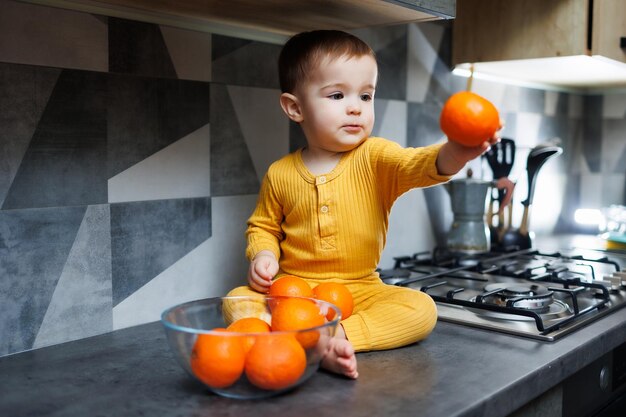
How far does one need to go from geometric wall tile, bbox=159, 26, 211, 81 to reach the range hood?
0.78 m

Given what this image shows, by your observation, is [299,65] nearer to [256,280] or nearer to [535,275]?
[256,280]

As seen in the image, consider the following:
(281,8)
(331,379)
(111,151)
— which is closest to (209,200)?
(111,151)

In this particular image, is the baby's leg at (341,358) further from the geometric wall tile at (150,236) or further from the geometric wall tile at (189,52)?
the geometric wall tile at (189,52)

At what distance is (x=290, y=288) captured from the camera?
→ 0.92 m

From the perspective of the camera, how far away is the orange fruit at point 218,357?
0.72 meters

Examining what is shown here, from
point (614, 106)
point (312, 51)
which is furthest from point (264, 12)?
point (614, 106)

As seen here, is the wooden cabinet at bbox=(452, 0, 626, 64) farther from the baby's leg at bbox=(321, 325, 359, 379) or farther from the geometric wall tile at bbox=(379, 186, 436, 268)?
the baby's leg at bbox=(321, 325, 359, 379)

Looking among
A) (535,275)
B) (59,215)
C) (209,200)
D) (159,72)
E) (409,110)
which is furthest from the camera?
(409,110)

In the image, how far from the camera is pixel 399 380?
80 centimetres

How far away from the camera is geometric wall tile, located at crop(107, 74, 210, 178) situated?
1.04m

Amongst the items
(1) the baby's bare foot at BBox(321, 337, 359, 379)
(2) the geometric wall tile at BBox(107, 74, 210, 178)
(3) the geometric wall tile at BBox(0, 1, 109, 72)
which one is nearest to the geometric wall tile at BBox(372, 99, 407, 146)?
(2) the geometric wall tile at BBox(107, 74, 210, 178)

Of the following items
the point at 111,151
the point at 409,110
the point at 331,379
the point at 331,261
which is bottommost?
the point at 331,379

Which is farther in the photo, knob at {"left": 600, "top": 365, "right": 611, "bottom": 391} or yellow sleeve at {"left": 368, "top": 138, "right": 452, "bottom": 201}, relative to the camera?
knob at {"left": 600, "top": 365, "right": 611, "bottom": 391}

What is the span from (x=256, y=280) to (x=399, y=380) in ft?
0.96
